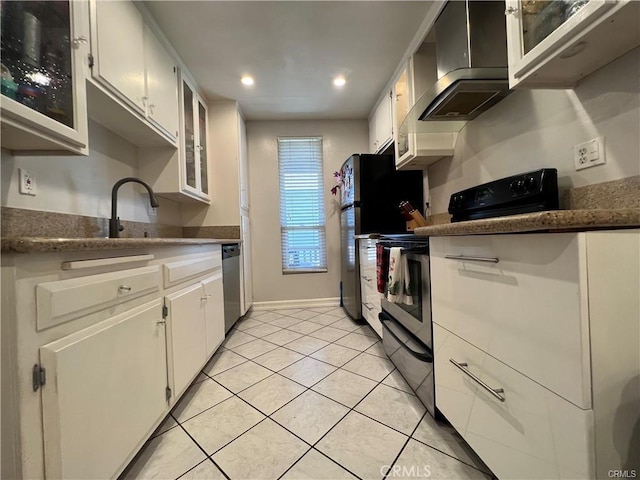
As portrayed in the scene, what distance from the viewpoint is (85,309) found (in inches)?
30.0

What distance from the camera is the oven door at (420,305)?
3.86ft

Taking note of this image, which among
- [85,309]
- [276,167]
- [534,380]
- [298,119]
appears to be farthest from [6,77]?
[298,119]

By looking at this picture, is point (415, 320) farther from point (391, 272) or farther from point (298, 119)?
point (298, 119)

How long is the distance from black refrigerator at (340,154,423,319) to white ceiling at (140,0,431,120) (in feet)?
2.76

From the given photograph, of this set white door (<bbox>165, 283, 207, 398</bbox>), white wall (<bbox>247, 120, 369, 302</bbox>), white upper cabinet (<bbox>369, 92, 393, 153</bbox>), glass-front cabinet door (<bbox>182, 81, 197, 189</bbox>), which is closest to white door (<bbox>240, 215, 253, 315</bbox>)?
white wall (<bbox>247, 120, 369, 302</bbox>)

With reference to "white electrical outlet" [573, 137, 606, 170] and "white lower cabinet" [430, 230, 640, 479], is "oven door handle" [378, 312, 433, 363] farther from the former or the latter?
"white electrical outlet" [573, 137, 606, 170]

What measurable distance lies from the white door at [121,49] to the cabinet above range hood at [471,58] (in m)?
1.74

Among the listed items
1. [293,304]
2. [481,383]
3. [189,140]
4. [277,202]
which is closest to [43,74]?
[189,140]

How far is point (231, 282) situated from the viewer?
238 cm

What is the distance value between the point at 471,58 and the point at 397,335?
160cm

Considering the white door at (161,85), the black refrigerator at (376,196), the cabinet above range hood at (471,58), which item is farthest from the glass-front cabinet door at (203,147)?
the cabinet above range hood at (471,58)

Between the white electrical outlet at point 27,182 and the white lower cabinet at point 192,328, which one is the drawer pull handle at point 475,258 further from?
the white electrical outlet at point 27,182

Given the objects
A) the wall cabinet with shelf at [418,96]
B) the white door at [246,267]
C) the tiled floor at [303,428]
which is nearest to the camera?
the tiled floor at [303,428]

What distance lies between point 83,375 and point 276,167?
297 centimetres
